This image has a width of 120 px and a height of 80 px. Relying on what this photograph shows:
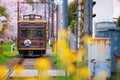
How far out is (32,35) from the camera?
3584cm

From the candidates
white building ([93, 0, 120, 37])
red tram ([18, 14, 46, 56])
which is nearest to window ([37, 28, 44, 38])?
red tram ([18, 14, 46, 56])

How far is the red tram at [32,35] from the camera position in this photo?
35.5 meters

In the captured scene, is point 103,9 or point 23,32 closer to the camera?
point 103,9

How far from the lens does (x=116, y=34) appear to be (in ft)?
55.5

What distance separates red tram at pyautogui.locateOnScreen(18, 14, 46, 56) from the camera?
1397 inches

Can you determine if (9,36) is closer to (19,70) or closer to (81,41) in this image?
(81,41)

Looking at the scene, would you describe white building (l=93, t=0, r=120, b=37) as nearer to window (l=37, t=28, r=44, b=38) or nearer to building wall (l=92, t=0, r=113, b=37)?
building wall (l=92, t=0, r=113, b=37)

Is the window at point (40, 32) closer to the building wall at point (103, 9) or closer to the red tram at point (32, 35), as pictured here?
the red tram at point (32, 35)

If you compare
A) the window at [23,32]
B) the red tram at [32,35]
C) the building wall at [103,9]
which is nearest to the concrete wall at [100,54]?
the building wall at [103,9]

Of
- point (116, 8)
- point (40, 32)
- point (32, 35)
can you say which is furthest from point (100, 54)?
point (32, 35)

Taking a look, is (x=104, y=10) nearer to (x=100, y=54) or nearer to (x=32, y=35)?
(x=32, y=35)

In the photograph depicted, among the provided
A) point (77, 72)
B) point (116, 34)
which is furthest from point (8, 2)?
point (77, 72)

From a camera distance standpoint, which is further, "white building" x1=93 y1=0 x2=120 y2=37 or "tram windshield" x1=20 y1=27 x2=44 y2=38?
"tram windshield" x1=20 y1=27 x2=44 y2=38

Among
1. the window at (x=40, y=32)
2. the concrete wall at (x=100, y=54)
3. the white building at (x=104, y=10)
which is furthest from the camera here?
the window at (x=40, y=32)
